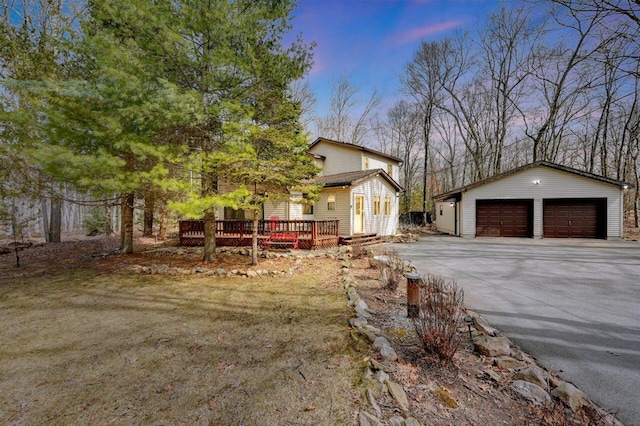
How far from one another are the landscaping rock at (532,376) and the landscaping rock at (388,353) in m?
1.21

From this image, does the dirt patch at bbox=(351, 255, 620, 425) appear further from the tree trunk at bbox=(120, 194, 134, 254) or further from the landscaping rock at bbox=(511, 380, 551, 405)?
the tree trunk at bbox=(120, 194, 134, 254)

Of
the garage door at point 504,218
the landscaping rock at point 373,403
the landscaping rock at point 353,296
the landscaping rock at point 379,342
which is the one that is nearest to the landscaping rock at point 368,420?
the landscaping rock at point 373,403

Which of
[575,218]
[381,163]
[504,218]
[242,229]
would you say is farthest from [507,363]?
[381,163]

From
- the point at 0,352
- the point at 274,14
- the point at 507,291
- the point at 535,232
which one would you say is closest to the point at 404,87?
the point at 535,232

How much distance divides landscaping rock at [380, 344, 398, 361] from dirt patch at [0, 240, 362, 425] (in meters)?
0.35

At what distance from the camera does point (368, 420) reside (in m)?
2.11

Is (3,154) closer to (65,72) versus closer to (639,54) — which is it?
(65,72)

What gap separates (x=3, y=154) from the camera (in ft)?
23.6

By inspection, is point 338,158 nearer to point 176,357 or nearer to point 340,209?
point 340,209

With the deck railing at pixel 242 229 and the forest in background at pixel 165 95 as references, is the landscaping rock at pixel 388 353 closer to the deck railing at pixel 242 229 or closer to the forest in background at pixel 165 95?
the forest in background at pixel 165 95

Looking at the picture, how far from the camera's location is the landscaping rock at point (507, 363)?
9.52 feet

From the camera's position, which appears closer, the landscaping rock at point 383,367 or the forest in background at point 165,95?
the landscaping rock at point 383,367

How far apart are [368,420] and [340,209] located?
12651 mm

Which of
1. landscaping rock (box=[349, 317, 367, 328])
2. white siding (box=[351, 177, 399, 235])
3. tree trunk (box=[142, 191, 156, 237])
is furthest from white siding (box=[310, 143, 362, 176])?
landscaping rock (box=[349, 317, 367, 328])
